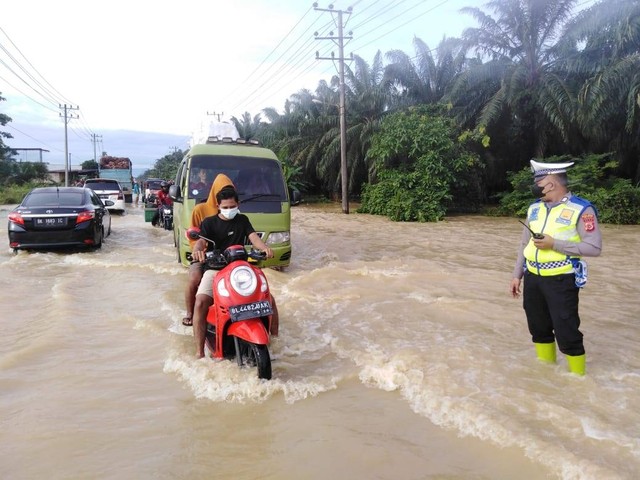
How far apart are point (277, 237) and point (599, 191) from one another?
609 inches

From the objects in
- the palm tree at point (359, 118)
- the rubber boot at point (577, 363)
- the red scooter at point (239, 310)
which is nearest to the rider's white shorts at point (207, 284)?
the red scooter at point (239, 310)

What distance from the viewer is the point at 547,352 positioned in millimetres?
4238

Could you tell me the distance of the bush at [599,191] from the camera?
18.4 meters

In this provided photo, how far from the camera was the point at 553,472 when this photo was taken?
2893 mm

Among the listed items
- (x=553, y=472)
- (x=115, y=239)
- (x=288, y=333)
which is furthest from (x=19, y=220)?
(x=553, y=472)

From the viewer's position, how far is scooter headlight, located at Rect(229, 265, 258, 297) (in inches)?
158

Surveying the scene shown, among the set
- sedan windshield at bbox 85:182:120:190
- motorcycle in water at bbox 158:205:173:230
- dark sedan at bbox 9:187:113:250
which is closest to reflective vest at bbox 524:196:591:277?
dark sedan at bbox 9:187:113:250

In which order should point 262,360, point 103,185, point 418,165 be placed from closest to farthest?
point 262,360 → point 418,165 → point 103,185

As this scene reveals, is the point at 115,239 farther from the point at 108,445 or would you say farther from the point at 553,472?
the point at 553,472

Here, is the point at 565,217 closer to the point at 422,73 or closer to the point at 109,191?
the point at 109,191

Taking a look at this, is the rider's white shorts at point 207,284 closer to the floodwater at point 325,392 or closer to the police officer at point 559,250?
the floodwater at point 325,392

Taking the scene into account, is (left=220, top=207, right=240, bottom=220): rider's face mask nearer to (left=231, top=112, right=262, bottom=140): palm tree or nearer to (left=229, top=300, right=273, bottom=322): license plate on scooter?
(left=229, top=300, right=273, bottom=322): license plate on scooter

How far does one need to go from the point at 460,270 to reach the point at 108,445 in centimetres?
736

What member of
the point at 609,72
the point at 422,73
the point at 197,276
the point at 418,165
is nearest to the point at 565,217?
the point at 197,276
